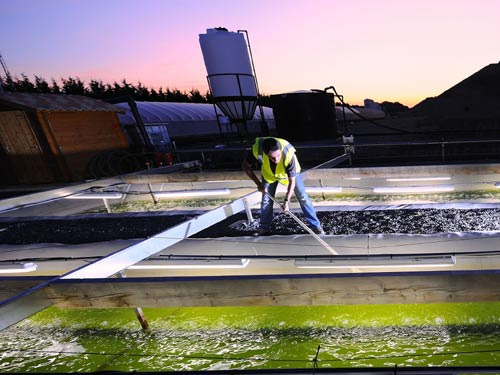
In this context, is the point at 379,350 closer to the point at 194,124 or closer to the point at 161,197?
→ the point at 161,197

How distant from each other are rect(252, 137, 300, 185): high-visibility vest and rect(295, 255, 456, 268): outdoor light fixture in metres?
1.52

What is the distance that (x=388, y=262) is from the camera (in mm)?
3074

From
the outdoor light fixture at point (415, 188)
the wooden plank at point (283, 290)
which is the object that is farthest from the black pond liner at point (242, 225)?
the wooden plank at point (283, 290)

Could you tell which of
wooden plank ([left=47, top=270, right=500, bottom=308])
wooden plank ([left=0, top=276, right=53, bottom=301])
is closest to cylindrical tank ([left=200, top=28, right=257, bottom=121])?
wooden plank ([left=0, top=276, right=53, bottom=301])

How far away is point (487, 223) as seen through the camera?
4.25 metres

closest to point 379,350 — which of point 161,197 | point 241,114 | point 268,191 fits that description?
point 268,191

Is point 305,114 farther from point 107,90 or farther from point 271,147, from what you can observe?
point 107,90

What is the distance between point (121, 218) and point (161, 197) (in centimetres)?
166

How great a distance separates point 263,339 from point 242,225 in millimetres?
2583

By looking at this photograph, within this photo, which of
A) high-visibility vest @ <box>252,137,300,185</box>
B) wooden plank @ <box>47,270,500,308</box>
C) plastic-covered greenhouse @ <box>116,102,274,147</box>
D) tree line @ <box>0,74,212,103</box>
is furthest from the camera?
tree line @ <box>0,74,212,103</box>

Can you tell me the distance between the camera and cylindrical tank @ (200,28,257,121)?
1349 cm

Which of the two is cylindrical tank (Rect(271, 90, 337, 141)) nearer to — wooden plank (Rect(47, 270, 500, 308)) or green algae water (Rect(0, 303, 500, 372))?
green algae water (Rect(0, 303, 500, 372))

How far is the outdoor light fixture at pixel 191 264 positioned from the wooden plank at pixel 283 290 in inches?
58.7

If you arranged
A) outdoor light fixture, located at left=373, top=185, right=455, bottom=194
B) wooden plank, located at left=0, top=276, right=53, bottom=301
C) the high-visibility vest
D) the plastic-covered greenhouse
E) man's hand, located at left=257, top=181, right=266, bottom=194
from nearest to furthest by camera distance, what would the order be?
wooden plank, located at left=0, top=276, right=53, bottom=301
the high-visibility vest
man's hand, located at left=257, top=181, right=266, bottom=194
outdoor light fixture, located at left=373, top=185, right=455, bottom=194
the plastic-covered greenhouse
